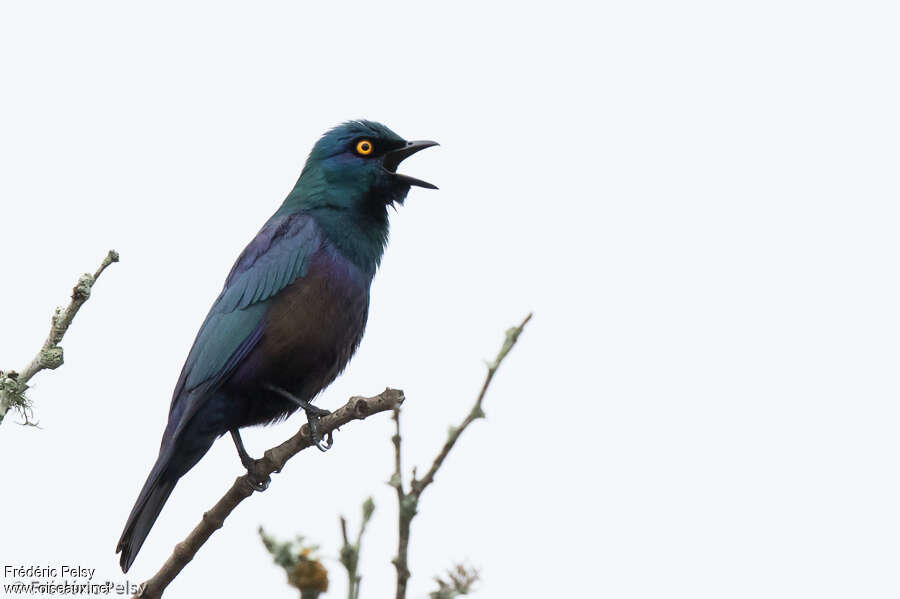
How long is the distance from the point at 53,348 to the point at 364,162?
4384 mm

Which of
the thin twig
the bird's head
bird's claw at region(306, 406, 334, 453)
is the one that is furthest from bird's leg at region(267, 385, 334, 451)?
the thin twig

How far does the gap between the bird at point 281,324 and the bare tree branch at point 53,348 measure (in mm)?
2368

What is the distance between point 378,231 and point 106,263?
393 cm

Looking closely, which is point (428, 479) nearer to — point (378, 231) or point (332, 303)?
point (332, 303)

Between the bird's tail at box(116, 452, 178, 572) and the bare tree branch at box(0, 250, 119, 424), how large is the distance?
2.43 meters

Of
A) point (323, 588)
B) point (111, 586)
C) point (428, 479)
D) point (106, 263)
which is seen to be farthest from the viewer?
point (111, 586)

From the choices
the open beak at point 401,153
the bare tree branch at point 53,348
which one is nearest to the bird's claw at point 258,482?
the bare tree branch at point 53,348

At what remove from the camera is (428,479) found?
198 centimetres

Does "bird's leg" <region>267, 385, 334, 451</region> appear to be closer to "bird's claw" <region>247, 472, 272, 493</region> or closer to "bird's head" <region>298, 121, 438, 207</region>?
"bird's claw" <region>247, 472, 272, 493</region>

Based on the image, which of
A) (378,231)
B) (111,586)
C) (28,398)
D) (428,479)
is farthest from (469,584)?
(378,231)

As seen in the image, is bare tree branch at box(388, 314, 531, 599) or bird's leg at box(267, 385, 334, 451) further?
bird's leg at box(267, 385, 334, 451)

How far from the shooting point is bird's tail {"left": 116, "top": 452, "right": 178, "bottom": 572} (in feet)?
19.3

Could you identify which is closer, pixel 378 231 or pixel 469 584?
pixel 469 584

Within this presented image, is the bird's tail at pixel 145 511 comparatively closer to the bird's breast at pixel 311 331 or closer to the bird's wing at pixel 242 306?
the bird's wing at pixel 242 306
